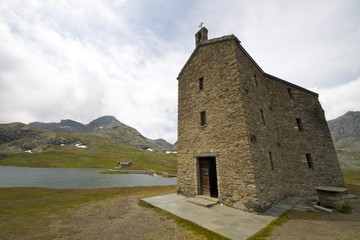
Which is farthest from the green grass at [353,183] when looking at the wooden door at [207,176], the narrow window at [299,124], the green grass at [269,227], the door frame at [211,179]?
the wooden door at [207,176]

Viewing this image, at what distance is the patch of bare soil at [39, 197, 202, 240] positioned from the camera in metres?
7.77

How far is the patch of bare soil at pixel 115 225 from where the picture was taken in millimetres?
7766

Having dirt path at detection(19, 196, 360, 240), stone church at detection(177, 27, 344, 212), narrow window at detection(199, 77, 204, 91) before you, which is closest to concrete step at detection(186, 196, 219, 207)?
stone church at detection(177, 27, 344, 212)

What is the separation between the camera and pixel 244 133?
11.7 metres

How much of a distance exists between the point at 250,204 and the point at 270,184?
11.3 ft

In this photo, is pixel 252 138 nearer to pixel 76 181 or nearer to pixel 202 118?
pixel 202 118

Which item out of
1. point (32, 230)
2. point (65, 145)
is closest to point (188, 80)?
point (32, 230)

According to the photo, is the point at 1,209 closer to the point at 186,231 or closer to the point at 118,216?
the point at 118,216

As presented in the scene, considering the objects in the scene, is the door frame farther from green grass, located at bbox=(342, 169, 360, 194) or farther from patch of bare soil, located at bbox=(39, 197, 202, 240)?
→ green grass, located at bbox=(342, 169, 360, 194)

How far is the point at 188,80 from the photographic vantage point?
17.7 m

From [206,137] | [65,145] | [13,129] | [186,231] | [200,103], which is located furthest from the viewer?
[13,129]

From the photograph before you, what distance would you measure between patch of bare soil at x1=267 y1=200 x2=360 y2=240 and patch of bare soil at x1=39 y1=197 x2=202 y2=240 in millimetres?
5122

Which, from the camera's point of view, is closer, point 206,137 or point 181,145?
point 206,137

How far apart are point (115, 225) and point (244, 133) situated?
33.8 ft
